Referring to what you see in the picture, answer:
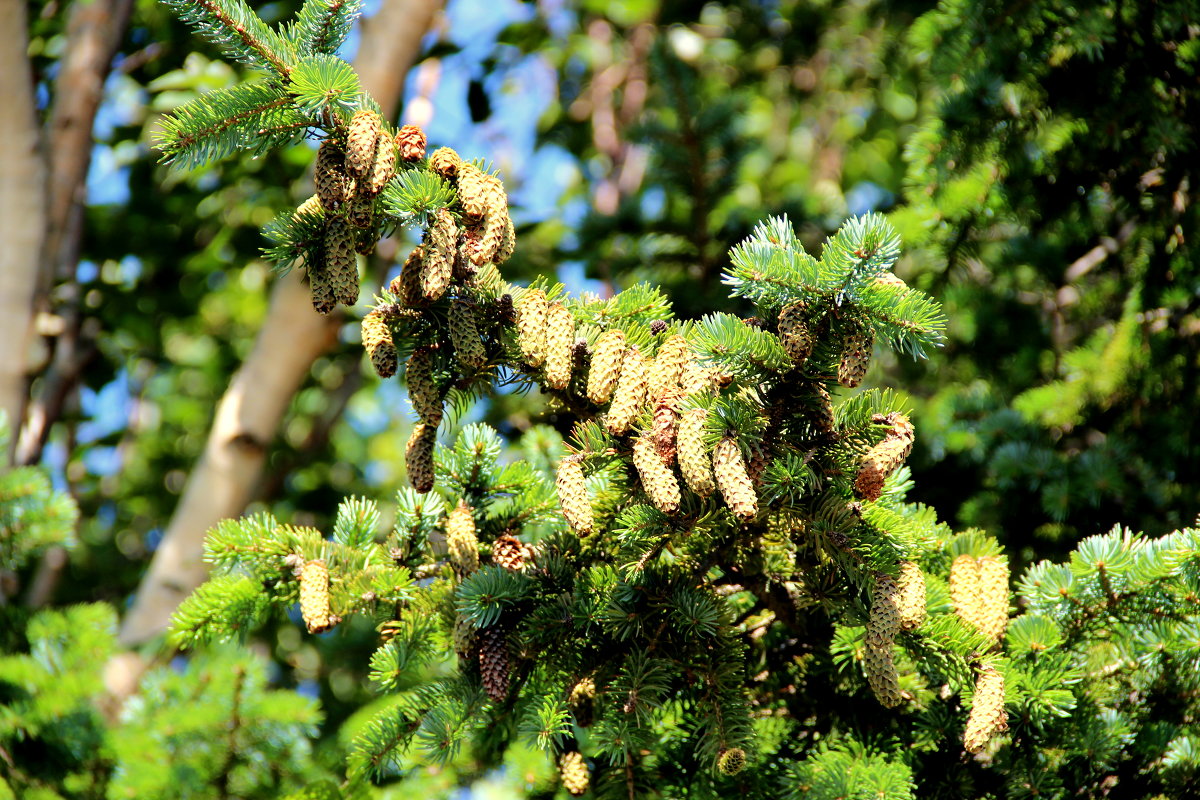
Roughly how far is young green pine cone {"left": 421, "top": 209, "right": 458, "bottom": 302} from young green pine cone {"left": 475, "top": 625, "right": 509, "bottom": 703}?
0.52m

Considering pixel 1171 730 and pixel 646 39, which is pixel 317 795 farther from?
pixel 646 39

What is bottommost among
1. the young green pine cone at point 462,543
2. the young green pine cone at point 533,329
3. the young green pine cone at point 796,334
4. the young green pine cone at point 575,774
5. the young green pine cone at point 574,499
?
the young green pine cone at point 575,774

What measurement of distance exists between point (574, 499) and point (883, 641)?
1.52 ft

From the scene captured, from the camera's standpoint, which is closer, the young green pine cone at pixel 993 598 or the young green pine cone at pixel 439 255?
the young green pine cone at pixel 439 255

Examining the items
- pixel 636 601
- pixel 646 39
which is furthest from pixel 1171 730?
pixel 646 39

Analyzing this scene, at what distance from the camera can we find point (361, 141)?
1.37 metres

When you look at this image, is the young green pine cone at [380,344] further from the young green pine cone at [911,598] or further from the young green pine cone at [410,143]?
the young green pine cone at [911,598]

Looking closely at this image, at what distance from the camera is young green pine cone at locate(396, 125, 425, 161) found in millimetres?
1493

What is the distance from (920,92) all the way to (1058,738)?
12.1 feet

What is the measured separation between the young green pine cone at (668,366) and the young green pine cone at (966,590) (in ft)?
1.88

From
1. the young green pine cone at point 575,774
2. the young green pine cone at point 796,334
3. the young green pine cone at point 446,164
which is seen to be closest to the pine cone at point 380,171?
the young green pine cone at point 446,164

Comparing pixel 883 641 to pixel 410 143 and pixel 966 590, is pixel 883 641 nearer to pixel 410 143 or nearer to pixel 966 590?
pixel 966 590

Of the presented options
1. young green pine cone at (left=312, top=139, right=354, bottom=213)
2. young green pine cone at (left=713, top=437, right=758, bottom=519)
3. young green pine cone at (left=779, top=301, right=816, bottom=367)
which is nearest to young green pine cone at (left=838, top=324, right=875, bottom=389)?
young green pine cone at (left=779, top=301, right=816, bottom=367)

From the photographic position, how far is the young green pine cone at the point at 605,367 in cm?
144
